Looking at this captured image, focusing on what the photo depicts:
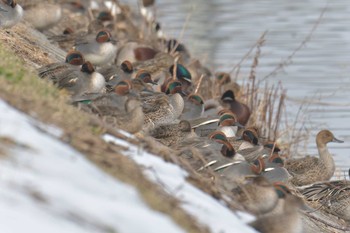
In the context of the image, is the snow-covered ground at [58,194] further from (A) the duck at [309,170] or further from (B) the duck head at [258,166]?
(A) the duck at [309,170]

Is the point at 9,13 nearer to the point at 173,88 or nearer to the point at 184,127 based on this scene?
the point at 173,88

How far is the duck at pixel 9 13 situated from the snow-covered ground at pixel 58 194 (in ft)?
24.3

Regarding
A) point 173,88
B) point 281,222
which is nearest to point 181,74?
point 173,88

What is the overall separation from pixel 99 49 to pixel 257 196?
7.19 metres

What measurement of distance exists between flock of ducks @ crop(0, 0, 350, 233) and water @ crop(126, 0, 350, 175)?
4.96 feet

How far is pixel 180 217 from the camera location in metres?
6.20

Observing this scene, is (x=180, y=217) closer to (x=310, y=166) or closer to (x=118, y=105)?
(x=118, y=105)

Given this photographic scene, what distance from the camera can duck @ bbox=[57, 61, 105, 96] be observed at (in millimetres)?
11461

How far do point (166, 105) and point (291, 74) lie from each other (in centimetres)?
1068

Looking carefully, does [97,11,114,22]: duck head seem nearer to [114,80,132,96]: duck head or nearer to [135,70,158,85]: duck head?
[135,70,158,85]: duck head

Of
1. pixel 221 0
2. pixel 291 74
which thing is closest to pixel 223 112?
pixel 291 74

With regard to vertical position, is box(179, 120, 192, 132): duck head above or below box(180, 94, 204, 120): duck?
below

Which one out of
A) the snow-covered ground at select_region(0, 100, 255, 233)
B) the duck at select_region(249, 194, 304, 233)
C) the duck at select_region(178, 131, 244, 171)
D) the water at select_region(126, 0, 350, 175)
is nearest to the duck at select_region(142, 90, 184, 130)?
the duck at select_region(178, 131, 244, 171)

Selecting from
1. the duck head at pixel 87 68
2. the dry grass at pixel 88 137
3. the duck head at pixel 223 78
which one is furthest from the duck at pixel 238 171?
the duck head at pixel 223 78
